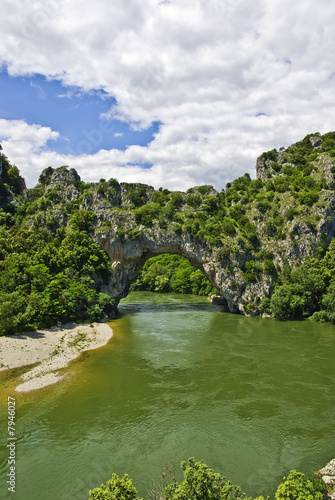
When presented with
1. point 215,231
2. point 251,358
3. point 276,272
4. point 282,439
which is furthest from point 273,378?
point 215,231

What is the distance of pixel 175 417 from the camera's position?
1777cm

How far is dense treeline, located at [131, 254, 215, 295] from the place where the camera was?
3287 inches

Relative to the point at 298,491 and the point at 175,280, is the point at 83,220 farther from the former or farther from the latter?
the point at 298,491

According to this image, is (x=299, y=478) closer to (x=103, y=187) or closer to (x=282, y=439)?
(x=282, y=439)

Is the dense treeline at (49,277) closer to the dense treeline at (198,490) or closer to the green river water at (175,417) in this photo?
the green river water at (175,417)

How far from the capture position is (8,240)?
49.2 meters

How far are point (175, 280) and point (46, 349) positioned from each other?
6332 centimetres

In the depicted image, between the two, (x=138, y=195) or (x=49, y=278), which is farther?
(x=138, y=195)

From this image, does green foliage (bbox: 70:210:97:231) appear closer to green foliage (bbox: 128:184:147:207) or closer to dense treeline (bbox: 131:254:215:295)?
green foliage (bbox: 128:184:147:207)

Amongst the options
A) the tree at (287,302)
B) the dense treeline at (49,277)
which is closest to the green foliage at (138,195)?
the dense treeline at (49,277)

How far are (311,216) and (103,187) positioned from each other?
38.8 meters

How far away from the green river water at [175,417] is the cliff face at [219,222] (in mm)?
22088

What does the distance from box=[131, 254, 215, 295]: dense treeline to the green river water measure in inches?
1987

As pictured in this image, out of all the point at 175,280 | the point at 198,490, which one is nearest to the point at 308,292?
the point at 198,490
